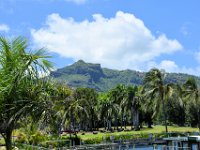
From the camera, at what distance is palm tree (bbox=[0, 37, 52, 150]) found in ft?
24.6

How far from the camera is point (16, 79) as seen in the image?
7.50 m

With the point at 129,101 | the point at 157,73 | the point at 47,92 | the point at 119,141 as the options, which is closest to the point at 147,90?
the point at 157,73

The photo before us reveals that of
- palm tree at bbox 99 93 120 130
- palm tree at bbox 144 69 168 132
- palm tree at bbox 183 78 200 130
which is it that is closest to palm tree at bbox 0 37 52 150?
palm tree at bbox 144 69 168 132

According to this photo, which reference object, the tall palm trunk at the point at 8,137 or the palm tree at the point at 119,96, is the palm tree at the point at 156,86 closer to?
the palm tree at the point at 119,96

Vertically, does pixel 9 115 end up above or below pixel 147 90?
below

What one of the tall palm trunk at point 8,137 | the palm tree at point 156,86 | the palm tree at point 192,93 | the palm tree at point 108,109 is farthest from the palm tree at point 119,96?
the tall palm trunk at point 8,137

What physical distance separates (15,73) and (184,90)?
78.9m

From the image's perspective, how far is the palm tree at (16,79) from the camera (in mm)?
7500

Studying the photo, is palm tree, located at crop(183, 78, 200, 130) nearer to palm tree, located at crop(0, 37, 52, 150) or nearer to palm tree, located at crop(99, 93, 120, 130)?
palm tree, located at crop(99, 93, 120, 130)

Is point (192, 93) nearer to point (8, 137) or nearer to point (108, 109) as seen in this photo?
point (108, 109)

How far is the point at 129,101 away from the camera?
348 ft

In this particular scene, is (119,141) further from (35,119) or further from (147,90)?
(35,119)

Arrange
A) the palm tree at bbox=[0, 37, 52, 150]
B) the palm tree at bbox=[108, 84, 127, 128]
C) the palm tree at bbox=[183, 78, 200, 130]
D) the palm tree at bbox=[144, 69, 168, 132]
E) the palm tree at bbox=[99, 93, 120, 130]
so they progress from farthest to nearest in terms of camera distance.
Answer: the palm tree at bbox=[108, 84, 127, 128]
the palm tree at bbox=[99, 93, 120, 130]
the palm tree at bbox=[183, 78, 200, 130]
the palm tree at bbox=[144, 69, 168, 132]
the palm tree at bbox=[0, 37, 52, 150]

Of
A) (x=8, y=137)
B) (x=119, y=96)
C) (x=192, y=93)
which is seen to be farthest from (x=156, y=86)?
(x=8, y=137)
